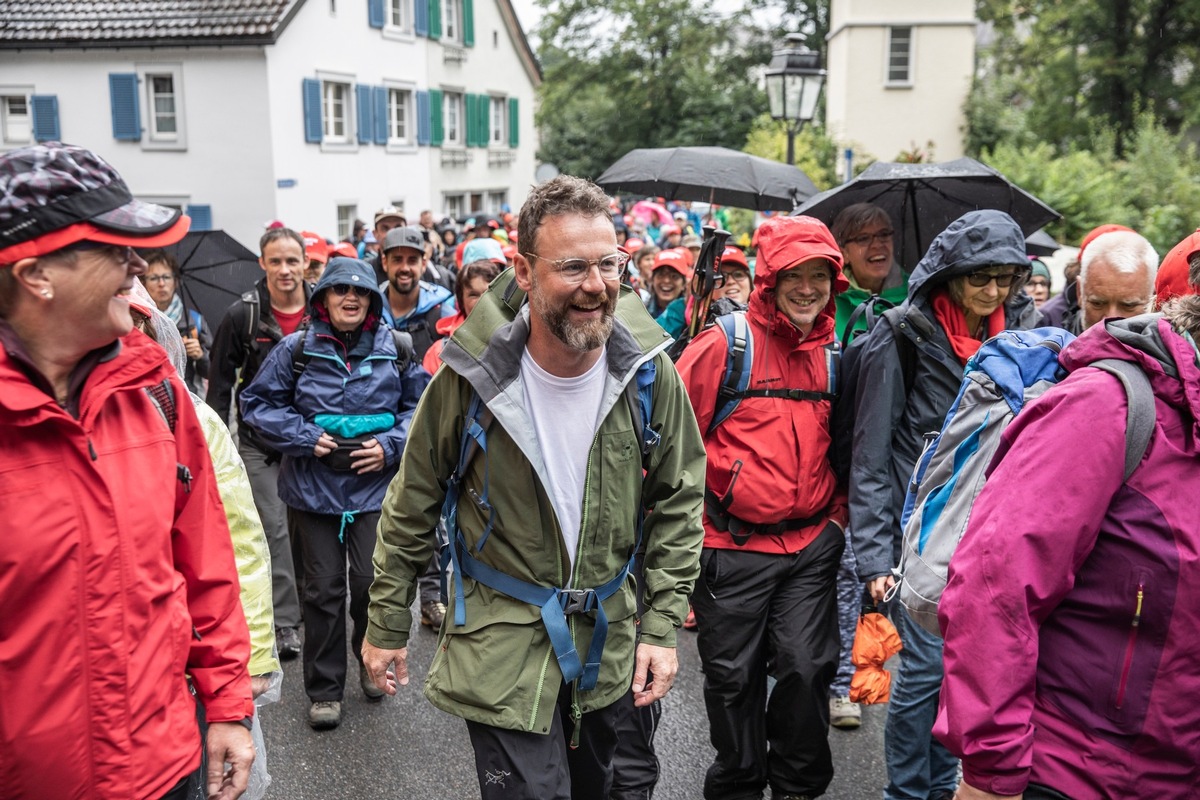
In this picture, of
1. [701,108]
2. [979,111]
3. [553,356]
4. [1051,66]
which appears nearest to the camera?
[553,356]

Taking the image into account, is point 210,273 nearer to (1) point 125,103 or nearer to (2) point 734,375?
(2) point 734,375

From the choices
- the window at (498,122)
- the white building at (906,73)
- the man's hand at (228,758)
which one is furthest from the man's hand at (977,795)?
the window at (498,122)

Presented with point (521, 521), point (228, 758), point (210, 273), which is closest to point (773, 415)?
point (521, 521)

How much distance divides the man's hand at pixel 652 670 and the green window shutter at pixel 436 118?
3115cm

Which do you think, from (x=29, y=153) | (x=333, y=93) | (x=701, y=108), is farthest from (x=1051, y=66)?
(x=29, y=153)

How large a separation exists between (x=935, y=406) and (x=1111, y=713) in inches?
78.0

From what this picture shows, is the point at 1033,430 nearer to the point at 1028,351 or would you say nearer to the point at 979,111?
the point at 1028,351

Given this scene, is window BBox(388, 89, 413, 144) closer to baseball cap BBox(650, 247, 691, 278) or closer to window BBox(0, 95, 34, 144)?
window BBox(0, 95, 34, 144)

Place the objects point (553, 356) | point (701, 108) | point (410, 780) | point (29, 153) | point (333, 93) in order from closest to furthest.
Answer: point (29, 153), point (553, 356), point (410, 780), point (333, 93), point (701, 108)

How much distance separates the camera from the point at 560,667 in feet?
10.0

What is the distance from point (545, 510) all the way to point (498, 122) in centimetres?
3670

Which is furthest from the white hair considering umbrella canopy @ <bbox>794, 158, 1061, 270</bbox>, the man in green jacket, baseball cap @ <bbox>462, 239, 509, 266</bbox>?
baseball cap @ <bbox>462, 239, 509, 266</bbox>

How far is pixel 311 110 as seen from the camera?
26.6 meters

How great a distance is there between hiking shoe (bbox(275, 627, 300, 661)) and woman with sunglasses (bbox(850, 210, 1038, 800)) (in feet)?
10.9
